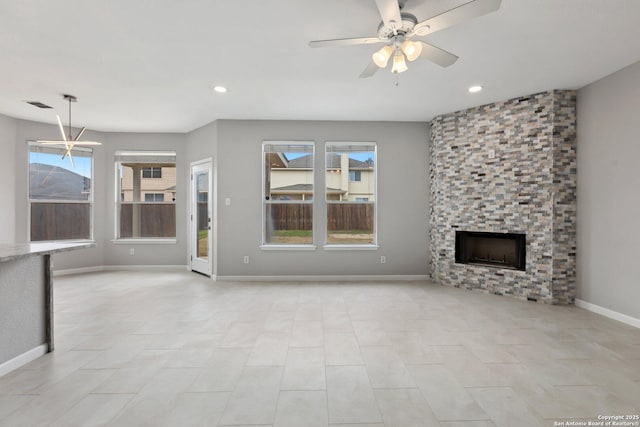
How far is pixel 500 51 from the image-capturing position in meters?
2.85

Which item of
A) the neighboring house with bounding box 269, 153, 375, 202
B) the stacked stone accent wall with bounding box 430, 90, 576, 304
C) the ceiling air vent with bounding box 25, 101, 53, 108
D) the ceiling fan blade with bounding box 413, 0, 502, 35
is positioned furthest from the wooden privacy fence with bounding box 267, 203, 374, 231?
the ceiling air vent with bounding box 25, 101, 53, 108

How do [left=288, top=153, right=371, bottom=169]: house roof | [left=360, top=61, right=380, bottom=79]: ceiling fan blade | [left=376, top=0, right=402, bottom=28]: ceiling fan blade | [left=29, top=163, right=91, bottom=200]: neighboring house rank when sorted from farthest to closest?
1. [left=29, top=163, right=91, bottom=200]: neighboring house
2. [left=288, top=153, right=371, bottom=169]: house roof
3. [left=360, top=61, right=380, bottom=79]: ceiling fan blade
4. [left=376, top=0, right=402, bottom=28]: ceiling fan blade

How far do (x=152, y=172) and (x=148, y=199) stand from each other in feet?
1.82

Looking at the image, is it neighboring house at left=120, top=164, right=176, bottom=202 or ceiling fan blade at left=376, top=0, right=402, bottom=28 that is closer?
ceiling fan blade at left=376, top=0, right=402, bottom=28

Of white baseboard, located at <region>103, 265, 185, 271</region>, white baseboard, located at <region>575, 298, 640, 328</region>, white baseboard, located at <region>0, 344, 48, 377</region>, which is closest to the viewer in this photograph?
white baseboard, located at <region>0, 344, 48, 377</region>

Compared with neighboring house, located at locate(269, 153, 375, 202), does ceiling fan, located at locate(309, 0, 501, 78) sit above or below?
above

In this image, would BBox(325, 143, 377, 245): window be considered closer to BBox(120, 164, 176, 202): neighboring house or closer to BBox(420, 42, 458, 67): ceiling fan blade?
BBox(420, 42, 458, 67): ceiling fan blade

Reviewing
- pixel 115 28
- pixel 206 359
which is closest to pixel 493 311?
pixel 206 359

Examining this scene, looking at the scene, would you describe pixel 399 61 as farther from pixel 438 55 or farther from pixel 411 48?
pixel 438 55

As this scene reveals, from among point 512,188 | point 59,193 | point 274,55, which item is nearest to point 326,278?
point 512,188

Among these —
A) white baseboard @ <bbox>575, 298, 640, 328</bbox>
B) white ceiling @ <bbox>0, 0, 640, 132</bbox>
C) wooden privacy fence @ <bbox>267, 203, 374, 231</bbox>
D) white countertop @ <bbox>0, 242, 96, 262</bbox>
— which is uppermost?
white ceiling @ <bbox>0, 0, 640, 132</bbox>

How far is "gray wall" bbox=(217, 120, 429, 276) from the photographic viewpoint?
5.06 metres

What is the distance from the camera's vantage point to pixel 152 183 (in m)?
6.07

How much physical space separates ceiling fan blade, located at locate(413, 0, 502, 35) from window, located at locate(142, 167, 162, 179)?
5625 mm
